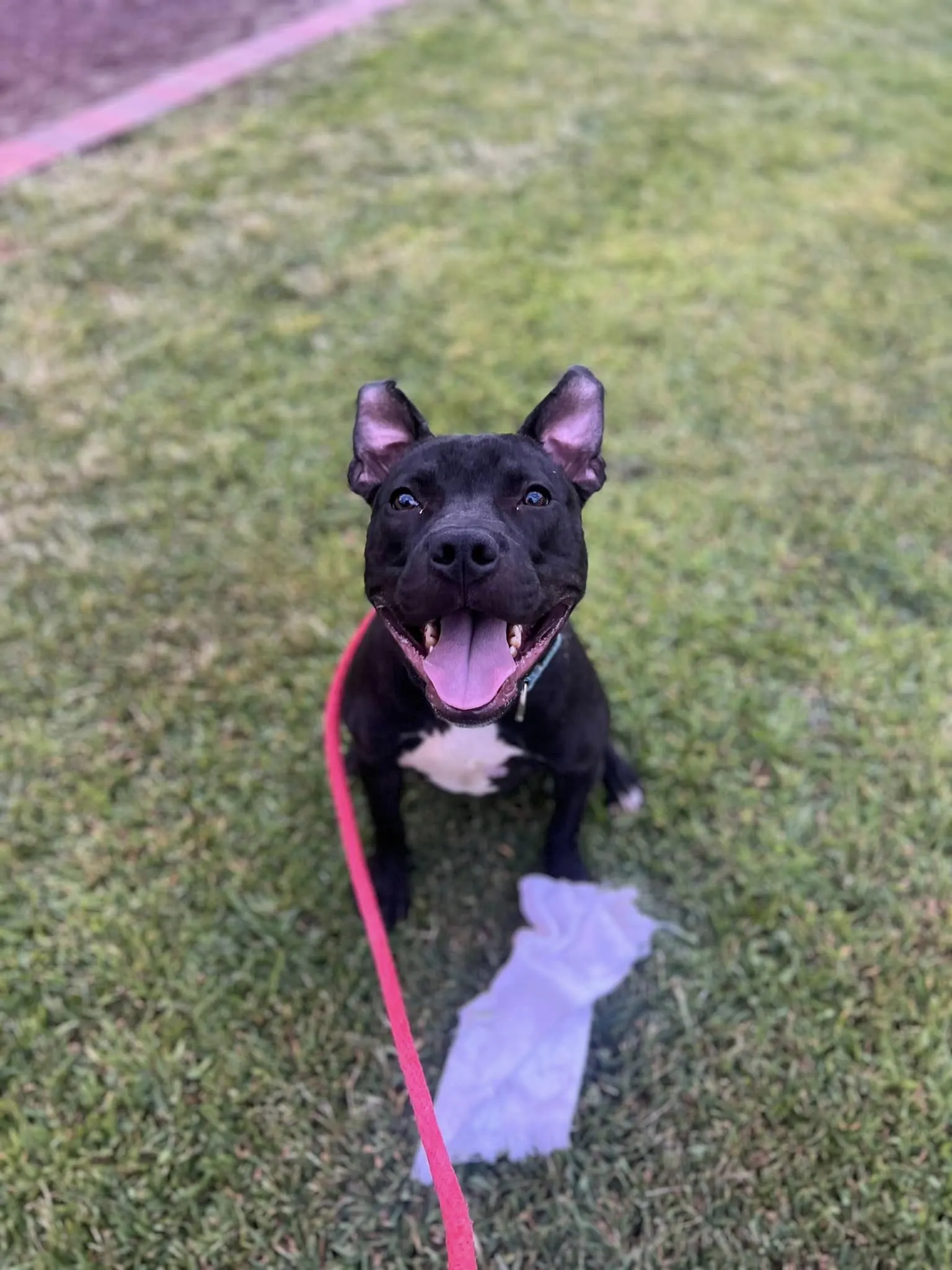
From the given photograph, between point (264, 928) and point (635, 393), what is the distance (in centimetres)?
287

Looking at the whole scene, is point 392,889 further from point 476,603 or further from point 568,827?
point 476,603

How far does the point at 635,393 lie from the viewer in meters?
4.50

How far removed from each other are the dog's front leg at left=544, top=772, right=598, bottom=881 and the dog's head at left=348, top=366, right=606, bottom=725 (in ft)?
2.03

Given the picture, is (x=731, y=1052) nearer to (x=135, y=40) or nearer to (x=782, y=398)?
(x=782, y=398)

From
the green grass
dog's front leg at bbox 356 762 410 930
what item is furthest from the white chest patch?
the green grass

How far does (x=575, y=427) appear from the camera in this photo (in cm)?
229

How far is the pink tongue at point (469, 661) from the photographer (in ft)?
6.53

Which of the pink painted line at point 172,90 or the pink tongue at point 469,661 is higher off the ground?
the pink painted line at point 172,90

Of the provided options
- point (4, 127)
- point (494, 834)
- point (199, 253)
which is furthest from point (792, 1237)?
point (4, 127)

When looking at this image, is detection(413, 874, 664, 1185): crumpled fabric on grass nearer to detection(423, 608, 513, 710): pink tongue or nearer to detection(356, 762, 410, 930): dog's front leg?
detection(356, 762, 410, 930): dog's front leg

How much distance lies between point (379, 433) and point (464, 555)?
59 cm

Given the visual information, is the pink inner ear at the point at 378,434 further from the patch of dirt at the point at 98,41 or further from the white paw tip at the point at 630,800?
the patch of dirt at the point at 98,41

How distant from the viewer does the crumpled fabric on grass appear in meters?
2.42

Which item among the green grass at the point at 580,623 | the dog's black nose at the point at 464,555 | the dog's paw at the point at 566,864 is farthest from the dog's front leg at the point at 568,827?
the dog's black nose at the point at 464,555
